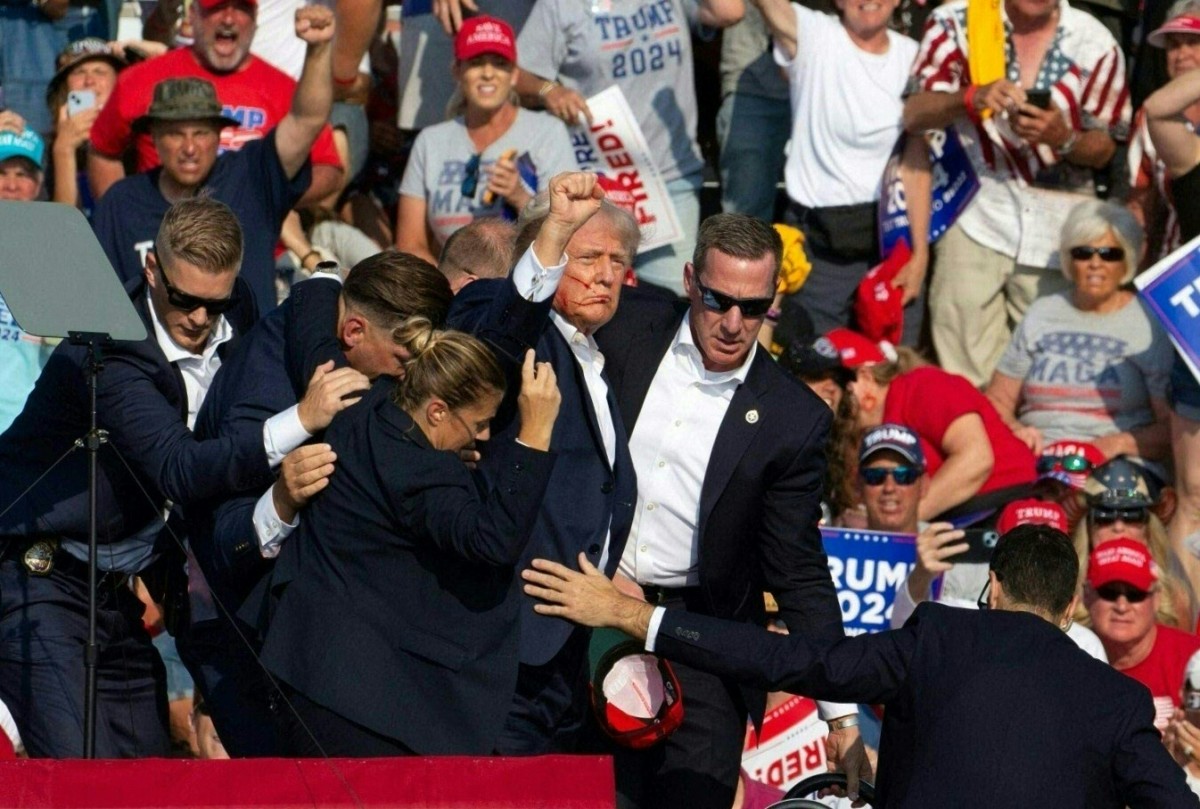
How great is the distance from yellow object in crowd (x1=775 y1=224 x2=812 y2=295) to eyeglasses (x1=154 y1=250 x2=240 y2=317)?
12.4ft

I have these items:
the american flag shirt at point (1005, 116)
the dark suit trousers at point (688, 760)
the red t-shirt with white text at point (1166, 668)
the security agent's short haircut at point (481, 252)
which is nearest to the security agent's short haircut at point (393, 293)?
the security agent's short haircut at point (481, 252)

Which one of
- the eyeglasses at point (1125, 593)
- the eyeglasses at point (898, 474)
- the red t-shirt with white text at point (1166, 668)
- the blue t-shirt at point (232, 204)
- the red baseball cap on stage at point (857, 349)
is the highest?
the blue t-shirt at point (232, 204)

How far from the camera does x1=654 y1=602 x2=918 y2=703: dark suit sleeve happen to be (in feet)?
17.4

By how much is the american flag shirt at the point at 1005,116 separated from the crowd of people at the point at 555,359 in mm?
18

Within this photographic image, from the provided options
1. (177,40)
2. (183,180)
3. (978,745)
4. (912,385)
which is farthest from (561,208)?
(177,40)

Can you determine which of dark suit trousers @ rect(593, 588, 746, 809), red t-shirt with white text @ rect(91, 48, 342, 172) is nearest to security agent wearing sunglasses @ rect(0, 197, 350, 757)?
dark suit trousers @ rect(593, 588, 746, 809)

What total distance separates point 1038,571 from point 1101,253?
453 cm

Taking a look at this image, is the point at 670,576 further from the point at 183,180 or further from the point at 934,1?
the point at 934,1

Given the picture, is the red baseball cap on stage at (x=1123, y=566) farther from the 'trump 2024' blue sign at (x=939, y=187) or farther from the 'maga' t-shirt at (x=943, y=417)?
the 'trump 2024' blue sign at (x=939, y=187)

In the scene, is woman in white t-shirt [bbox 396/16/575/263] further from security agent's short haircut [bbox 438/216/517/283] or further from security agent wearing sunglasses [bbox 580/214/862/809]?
security agent wearing sunglasses [bbox 580/214/862/809]

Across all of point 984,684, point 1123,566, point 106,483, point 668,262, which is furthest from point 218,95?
point 984,684

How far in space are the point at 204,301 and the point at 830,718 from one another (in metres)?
2.11

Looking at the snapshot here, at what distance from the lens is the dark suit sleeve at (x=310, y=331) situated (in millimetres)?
6082

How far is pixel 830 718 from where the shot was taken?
20.5 feet
